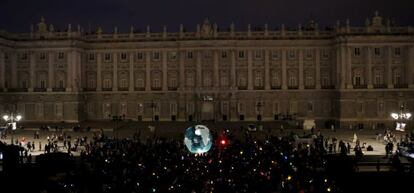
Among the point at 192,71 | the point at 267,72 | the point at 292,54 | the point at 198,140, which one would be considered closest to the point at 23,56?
the point at 192,71

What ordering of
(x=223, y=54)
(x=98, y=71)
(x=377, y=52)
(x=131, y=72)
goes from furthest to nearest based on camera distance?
(x=98, y=71)
(x=131, y=72)
(x=223, y=54)
(x=377, y=52)

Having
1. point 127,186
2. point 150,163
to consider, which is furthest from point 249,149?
point 127,186

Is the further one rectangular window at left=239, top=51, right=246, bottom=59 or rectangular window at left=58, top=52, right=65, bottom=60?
rectangular window at left=239, top=51, right=246, bottom=59

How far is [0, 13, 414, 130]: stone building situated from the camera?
84.4m

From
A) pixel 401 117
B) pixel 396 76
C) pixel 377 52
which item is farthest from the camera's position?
pixel 377 52

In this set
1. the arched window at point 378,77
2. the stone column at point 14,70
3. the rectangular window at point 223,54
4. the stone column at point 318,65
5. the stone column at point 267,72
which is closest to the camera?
the arched window at point 378,77

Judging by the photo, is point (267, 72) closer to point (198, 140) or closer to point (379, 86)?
point (379, 86)

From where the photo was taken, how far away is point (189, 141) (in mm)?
36531

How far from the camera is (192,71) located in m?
88.2

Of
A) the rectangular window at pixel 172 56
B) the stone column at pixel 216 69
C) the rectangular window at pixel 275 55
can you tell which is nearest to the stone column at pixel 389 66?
the rectangular window at pixel 275 55

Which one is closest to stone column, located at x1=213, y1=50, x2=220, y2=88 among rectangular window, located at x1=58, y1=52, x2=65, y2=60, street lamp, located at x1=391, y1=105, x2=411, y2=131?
rectangular window, located at x1=58, y1=52, x2=65, y2=60

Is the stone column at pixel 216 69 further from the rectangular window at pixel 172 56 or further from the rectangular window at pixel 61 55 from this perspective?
the rectangular window at pixel 61 55

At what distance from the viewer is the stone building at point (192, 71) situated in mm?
84438

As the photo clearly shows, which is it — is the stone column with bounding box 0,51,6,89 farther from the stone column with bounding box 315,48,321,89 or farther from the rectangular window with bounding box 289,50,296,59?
the stone column with bounding box 315,48,321,89
